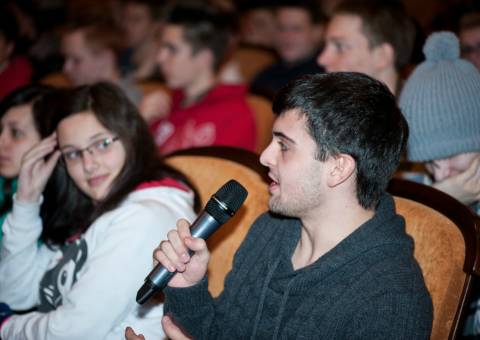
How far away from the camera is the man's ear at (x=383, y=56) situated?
7.26 feet

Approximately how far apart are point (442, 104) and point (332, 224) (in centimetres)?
57

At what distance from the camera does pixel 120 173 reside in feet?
5.59

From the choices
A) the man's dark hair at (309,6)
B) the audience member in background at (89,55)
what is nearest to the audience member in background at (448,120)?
the audience member in background at (89,55)

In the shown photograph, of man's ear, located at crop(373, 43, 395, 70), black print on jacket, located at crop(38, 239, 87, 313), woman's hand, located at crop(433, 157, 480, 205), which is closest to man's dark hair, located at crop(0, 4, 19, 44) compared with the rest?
black print on jacket, located at crop(38, 239, 87, 313)

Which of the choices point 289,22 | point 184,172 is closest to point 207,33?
point 289,22

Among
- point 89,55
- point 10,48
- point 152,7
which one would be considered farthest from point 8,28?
point 152,7

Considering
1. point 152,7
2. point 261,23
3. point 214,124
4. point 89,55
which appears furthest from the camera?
point 261,23

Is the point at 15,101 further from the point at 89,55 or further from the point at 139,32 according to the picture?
the point at 139,32

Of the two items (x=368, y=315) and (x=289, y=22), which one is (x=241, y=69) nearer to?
(x=289, y=22)

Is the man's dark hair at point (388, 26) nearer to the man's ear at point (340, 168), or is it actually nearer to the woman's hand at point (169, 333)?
the man's ear at point (340, 168)

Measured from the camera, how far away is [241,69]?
4086 millimetres

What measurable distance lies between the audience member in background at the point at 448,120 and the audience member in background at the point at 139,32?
2791 mm

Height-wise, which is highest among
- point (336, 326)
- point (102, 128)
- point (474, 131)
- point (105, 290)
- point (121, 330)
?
point (474, 131)

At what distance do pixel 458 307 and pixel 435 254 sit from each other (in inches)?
5.7
